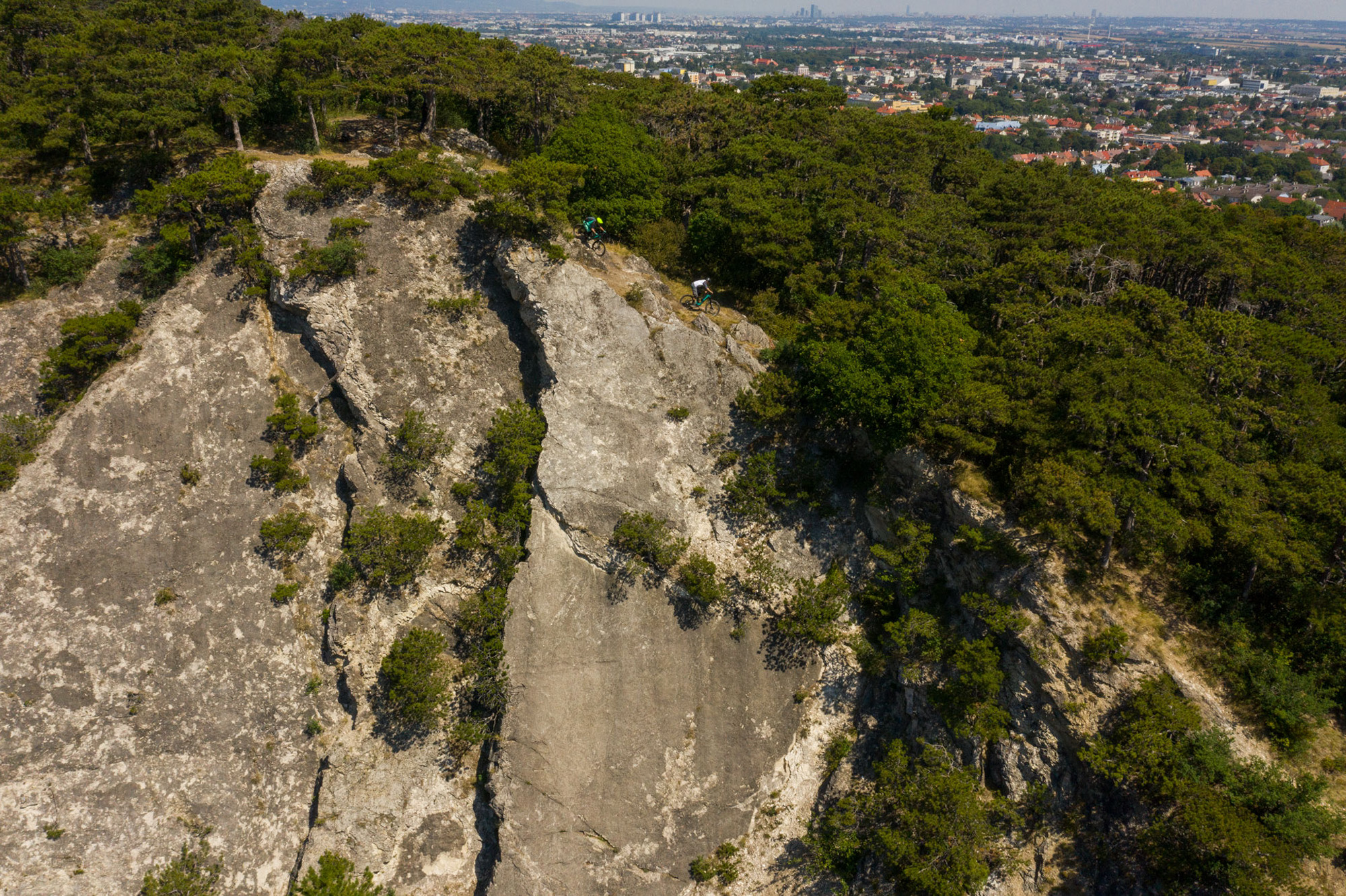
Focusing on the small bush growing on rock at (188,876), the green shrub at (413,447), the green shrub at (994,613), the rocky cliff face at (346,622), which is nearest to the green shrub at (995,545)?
the green shrub at (994,613)

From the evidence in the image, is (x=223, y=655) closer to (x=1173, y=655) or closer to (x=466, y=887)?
(x=466, y=887)

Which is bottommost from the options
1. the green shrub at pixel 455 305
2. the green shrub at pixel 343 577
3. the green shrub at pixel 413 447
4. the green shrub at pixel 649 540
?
the green shrub at pixel 343 577

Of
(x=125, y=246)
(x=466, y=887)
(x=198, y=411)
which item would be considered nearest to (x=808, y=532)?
(x=466, y=887)

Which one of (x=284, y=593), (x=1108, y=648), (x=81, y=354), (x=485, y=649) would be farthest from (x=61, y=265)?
(x=1108, y=648)

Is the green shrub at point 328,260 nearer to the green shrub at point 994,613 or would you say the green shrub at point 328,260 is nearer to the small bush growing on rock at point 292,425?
the small bush growing on rock at point 292,425

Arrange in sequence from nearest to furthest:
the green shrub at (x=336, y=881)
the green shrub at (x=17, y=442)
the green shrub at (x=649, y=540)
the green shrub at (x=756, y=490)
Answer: the green shrub at (x=336, y=881)
the green shrub at (x=17, y=442)
the green shrub at (x=649, y=540)
the green shrub at (x=756, y=490)

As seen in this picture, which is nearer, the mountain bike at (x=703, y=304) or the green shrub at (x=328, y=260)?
the green shrub at (x=328, y=260)

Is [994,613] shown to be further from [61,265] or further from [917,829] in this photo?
[61,265]
